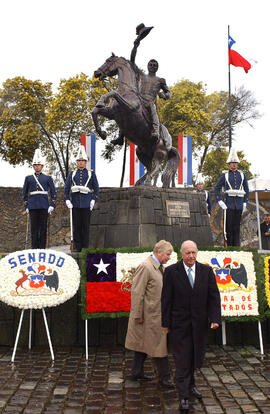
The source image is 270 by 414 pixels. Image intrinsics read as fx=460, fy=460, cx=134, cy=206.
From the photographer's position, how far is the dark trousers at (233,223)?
956 cm

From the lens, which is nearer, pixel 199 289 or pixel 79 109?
pixel 199 289

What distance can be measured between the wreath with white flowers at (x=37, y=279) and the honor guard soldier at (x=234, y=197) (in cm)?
418

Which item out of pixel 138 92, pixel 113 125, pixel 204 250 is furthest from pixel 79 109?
pixel 204 250

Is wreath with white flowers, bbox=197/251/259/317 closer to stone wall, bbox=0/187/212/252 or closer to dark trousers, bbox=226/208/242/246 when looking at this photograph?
stone wall, bbox=0/187/212/252

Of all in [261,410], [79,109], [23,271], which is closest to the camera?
[261,410]

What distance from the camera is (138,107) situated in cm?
955

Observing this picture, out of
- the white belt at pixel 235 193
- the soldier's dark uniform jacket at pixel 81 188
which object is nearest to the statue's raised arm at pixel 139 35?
the soldier's dark uniform jacket at pixel 81 188

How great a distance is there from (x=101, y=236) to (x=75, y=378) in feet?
13.3

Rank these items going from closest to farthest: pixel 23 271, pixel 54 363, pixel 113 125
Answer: pixel 54 363
pixel 23 271
pixel 113 125

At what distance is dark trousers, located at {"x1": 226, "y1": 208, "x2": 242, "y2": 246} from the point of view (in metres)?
9.56

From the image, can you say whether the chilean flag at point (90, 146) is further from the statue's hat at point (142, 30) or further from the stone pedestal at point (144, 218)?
the stone pedestal at point (144, 218)

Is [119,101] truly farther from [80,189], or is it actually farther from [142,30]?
[80,189]

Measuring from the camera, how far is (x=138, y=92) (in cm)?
982

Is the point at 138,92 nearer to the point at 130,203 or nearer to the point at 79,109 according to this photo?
A: the point at 130,203
